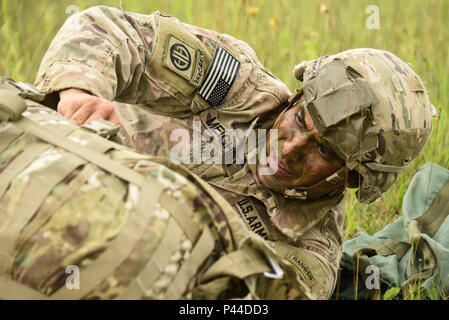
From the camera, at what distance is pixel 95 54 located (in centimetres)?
223

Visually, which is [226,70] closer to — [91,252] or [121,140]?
[121,140]

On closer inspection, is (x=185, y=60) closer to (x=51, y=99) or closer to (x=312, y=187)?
(x=51, y=99)

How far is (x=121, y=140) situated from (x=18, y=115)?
34 cm

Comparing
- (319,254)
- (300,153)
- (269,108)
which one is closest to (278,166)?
(300,153)

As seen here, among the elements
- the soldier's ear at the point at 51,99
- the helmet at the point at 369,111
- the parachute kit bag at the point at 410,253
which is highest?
the soldier's ear at the point at 51,99

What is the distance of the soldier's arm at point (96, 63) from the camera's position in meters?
1.98

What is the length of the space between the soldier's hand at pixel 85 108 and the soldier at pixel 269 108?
0.16 feet

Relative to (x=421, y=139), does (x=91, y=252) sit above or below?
above

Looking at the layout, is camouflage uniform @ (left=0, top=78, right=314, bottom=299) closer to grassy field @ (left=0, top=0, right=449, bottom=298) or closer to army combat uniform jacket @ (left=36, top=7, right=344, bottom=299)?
army combat uniform jacket @ (left=36, top=7, right=344, bottom=299)

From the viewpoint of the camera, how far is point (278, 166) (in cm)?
263

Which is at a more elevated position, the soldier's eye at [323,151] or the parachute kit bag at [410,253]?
the soldier's eye at [323,151]

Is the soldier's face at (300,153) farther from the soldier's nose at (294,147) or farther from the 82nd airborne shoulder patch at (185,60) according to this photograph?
the 82nd airborne shoulder patch at (185,60)

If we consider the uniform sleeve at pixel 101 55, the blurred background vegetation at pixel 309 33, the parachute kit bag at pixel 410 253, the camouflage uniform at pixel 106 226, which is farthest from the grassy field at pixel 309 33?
the camouflage uniform at pixel 106 226
